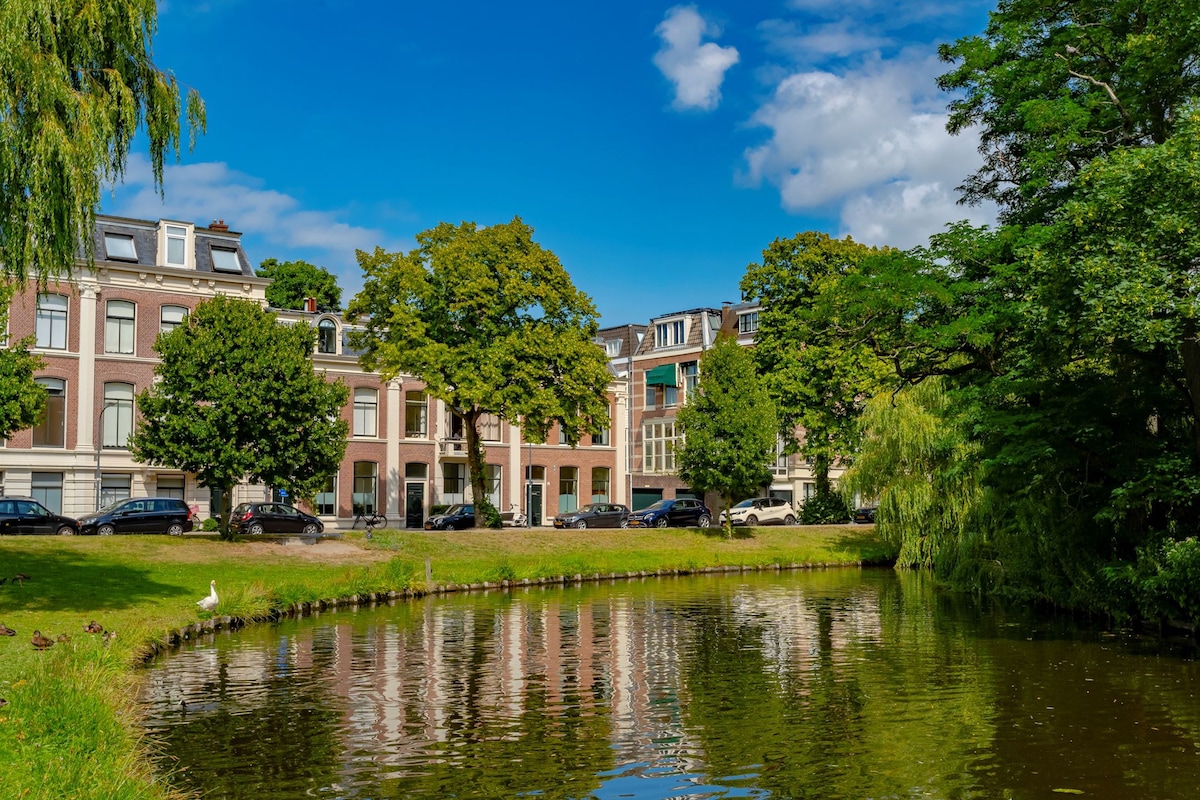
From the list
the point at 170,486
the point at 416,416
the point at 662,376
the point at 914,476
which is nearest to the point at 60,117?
the point at 914,476

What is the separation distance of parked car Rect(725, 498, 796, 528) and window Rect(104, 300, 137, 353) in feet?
108

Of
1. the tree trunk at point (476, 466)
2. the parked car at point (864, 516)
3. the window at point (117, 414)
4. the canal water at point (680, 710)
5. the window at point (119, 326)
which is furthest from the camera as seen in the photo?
the parked car at point (864, 516)

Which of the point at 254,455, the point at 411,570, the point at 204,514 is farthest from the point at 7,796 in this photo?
the point at 204,514

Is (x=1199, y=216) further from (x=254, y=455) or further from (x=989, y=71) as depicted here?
(x=254, y=455)

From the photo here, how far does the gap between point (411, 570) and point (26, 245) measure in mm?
18420

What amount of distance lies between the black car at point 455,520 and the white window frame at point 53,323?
18442 millimetres

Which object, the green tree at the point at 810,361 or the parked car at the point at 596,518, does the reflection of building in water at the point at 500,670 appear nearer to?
the green tree at the point at 810,361

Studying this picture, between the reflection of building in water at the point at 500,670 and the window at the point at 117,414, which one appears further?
the window at the point at 117,414

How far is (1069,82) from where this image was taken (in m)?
23.0

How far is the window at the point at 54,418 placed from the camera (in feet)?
154

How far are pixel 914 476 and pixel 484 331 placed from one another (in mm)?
18627

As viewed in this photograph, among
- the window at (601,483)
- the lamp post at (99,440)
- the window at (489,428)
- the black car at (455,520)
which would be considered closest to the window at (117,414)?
the lamp post at (99,440)

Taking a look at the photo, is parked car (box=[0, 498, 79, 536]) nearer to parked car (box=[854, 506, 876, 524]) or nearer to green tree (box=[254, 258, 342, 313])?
green tree (box=[254, 258, 342, 313])

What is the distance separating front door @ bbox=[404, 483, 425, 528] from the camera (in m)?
59.3
